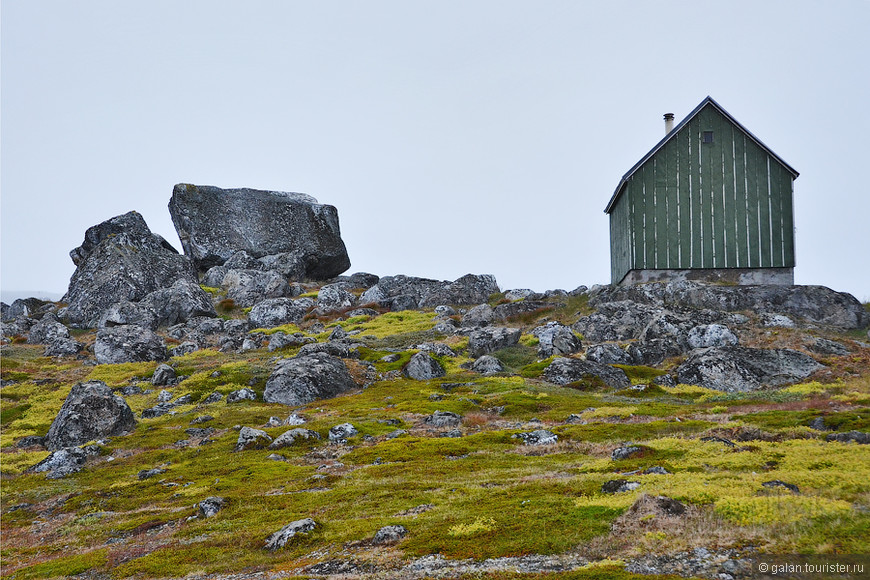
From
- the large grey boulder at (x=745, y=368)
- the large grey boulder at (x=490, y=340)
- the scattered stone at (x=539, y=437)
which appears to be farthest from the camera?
the large grey boulder at (x=490, y=340)

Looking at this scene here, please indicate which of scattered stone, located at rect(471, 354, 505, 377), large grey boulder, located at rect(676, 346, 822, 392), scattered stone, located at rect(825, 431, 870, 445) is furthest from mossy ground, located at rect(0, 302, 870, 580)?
scattered stone, located at rect(471, 354, 505, 377)

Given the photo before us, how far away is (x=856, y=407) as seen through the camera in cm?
2688

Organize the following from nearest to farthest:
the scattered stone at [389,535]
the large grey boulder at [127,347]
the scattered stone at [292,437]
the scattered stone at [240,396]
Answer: the scattered stone at [389,535] → the scattered stone at [292,437] → the scattered stone at [240,396] → the large grey boulder at [127,347]

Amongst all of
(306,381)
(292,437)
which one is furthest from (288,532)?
(306,381)

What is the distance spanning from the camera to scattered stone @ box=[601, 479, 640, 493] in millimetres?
16859

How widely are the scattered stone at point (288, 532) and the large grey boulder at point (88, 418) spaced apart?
22.5 meters

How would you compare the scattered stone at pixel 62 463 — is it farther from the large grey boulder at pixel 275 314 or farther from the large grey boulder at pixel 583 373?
the large grey boulder at pixel 275 314

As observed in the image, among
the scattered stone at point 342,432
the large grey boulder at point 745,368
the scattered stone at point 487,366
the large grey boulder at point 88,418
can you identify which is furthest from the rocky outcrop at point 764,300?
the large grey boulder at point 88,418

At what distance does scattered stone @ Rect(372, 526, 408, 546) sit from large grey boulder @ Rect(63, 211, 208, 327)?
6280cm

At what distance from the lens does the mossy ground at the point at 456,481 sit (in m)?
13.8

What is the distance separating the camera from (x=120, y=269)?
75875mm

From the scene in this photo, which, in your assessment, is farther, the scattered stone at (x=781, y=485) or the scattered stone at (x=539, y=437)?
the scattered stone at (x=539, y=437)

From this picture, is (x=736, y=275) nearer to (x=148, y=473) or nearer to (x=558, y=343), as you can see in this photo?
(x=558, y=343)

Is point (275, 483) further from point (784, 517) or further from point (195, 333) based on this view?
point (195, 333)
